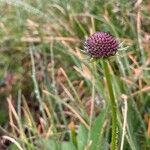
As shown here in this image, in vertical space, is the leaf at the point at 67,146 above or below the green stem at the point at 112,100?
below

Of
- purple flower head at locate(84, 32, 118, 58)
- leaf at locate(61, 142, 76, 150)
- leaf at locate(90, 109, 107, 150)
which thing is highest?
purple flower head at locate(84, 32, 118, 58)

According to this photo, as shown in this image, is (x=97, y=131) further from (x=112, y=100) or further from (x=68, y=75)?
(x=68, y=75)

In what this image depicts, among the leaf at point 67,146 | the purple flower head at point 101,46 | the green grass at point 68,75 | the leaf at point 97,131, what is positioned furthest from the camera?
the green grass at point 68,75

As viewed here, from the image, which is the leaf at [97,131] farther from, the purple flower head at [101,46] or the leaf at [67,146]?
the purple flower head at [101,46]

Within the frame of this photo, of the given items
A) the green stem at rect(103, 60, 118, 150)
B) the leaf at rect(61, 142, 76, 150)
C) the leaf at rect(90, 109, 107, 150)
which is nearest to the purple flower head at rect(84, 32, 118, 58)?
the green stem at rect(103, 60, 118, 150)

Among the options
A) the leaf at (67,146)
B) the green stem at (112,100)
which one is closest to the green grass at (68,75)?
the leaf at (67,146)

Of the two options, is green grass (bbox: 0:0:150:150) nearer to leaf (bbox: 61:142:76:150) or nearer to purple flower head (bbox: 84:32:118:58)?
leaf (bbox: 61:142:76:150)

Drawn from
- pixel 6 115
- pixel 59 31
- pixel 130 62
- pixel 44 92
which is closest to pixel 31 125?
pixel 44 92
